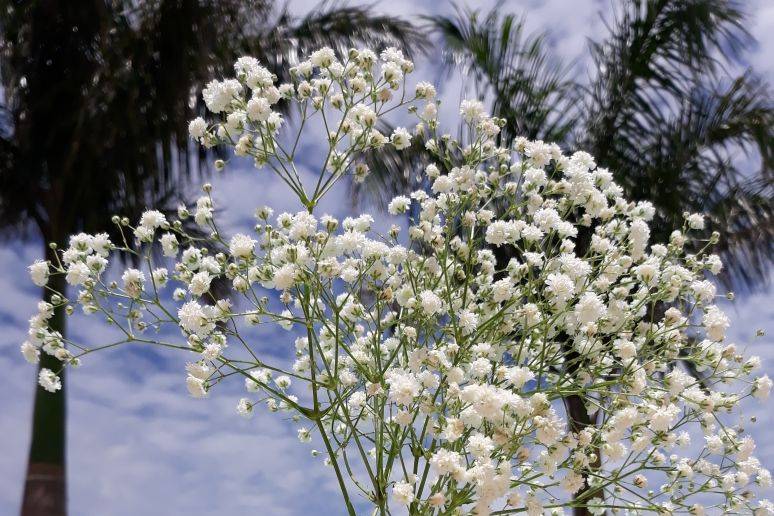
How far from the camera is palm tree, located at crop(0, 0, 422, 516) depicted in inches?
220

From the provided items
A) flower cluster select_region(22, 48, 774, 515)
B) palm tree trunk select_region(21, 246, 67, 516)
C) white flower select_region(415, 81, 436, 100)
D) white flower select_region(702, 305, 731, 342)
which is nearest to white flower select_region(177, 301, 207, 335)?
flower cluster select_region(22, 48, 774, 515)

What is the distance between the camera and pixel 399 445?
2346 millimetres

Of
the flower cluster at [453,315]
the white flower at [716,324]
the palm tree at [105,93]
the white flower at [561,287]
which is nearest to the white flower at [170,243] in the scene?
the flower cluster at [453,315]

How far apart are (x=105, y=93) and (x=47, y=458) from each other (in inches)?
102

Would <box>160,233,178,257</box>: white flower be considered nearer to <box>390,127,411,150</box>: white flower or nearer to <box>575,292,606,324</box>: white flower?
<box>390,127,411,150</box>: white flower

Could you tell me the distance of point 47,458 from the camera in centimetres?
551

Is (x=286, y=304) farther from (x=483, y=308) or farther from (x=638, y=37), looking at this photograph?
(x=638, y=37)

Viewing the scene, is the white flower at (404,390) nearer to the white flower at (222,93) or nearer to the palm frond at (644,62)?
the white flower at (222,93)

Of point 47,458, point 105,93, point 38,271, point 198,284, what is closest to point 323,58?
point 198,284

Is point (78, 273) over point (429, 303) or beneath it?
over

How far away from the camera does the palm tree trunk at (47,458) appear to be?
529 centimetres

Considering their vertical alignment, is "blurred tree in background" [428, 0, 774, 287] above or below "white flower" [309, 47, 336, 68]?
above

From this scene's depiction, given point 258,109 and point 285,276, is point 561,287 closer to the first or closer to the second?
point 285,276

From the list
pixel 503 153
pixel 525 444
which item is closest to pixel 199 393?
pixel 525 444
